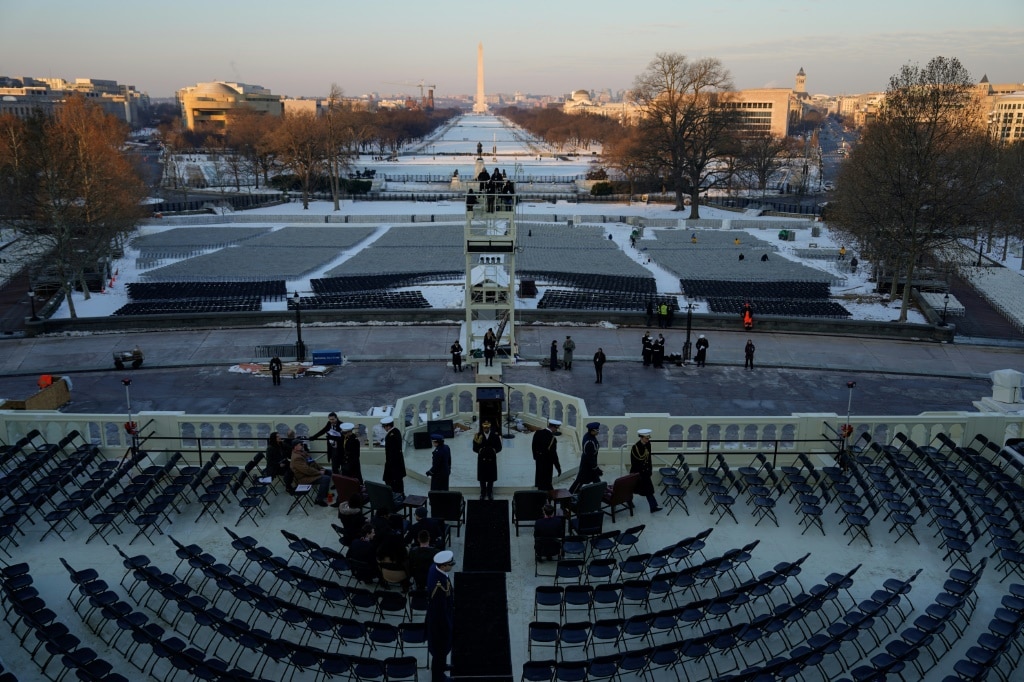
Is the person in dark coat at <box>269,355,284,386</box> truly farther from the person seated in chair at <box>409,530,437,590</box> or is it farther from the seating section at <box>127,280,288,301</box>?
the seating section at <box>127,280,288,301</box>

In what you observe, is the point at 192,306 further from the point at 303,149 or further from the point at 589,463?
the point at 303,149

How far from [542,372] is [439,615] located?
59.8 ft

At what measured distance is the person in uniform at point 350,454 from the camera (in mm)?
15055

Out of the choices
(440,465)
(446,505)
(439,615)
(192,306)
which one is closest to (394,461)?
(440,465)

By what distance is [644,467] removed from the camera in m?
15.0

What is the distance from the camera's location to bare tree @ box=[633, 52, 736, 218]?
7231 cm

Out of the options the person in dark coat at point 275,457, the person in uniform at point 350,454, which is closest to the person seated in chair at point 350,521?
the person in uniform at point 350,454

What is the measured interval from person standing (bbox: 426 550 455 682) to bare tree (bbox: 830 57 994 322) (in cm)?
3178

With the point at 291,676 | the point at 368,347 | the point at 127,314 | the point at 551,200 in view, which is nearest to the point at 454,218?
the point at 551,200

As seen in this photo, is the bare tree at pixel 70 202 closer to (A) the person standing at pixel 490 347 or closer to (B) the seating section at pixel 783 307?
(A) the person standing at pixel 490 347

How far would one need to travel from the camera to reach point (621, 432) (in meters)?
21.2

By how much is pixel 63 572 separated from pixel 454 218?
59199 millimetres

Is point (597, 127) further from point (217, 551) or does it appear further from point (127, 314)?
point (217, 551)

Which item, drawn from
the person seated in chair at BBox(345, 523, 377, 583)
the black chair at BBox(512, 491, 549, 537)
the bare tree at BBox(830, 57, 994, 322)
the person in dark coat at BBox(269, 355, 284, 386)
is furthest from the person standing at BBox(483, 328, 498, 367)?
the bare tree at BBox(830, 57, 994, 322)
